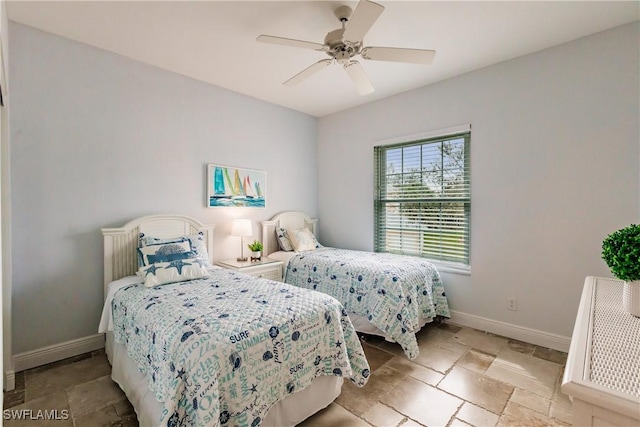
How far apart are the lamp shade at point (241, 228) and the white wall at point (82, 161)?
267 mm

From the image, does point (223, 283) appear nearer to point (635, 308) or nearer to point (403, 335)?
point (403, 335)

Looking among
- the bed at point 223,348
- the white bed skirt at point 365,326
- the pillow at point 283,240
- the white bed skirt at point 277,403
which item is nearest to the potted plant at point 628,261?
the bed at point 223,348

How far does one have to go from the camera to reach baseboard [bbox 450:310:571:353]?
8.64 feet

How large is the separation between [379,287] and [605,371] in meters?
1.96

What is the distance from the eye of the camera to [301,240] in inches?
155

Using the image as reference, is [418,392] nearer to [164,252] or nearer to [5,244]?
[164,252]

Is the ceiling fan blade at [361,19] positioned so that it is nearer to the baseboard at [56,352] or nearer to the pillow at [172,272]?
the pillow at [172,272]

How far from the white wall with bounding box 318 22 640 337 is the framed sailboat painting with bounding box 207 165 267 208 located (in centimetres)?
213

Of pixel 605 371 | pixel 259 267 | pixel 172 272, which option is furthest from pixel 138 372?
pixel 605 371

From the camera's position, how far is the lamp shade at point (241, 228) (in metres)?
3.41

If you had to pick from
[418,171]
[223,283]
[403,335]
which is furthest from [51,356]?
[418,171]

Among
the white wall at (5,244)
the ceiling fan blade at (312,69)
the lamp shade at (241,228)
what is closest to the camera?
the white wall at (5,244)

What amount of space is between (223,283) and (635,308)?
2291mm

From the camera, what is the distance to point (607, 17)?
2232 millimetres
